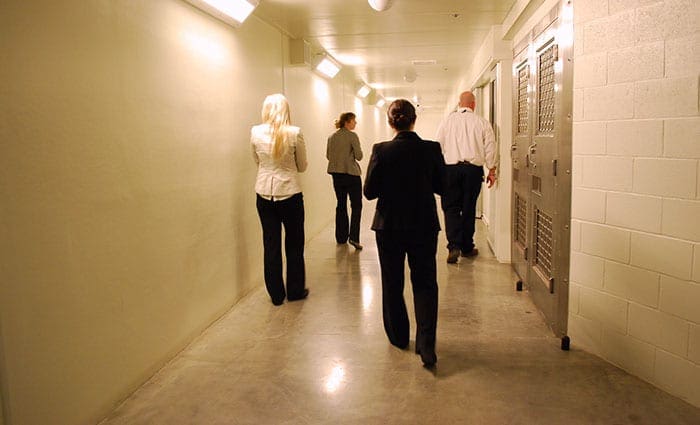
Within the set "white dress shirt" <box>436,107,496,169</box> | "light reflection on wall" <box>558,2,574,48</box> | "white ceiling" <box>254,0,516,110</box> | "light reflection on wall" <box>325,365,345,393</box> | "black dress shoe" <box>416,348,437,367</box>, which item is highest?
"white ceiling" <box>254,0,516,110</box>

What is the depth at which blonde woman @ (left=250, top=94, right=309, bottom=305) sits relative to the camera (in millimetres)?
3818

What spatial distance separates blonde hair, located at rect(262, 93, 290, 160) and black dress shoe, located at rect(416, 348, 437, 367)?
1.73 meters

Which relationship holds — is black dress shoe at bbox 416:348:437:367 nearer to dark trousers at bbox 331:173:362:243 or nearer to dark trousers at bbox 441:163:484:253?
dark trousers at bbox 441:163:484:253

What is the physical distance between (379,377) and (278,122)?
6.37ft

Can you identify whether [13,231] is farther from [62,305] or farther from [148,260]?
[148,260]

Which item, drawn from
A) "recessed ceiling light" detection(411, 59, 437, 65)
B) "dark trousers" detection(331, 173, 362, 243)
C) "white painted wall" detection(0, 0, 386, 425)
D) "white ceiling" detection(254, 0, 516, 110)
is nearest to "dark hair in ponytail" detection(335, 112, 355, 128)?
"dark trousers" detection(331, 173, 362, 243)

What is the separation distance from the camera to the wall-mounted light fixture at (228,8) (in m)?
3.46

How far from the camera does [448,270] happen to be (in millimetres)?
4973

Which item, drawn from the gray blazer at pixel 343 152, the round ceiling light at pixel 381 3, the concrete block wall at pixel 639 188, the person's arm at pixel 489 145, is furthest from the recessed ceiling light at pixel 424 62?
the concrete block wall at pixel 639 188

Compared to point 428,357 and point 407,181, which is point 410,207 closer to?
point 407,181

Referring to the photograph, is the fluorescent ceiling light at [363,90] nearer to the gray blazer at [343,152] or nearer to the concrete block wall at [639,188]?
the gray blazer at [343,152]

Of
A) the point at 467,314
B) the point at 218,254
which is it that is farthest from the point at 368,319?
the point at 218,254

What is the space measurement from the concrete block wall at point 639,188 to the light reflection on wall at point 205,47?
2306 millimetres

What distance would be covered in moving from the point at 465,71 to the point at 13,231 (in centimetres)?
833
